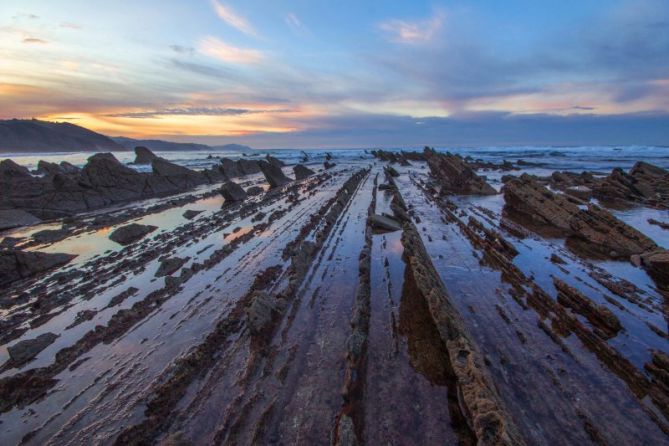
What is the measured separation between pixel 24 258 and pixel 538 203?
1157 inches

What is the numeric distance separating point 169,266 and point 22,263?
6574 mm

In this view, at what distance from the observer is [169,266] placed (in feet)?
41.8

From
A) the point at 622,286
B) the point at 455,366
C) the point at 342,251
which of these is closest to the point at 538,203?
the point at 622,286

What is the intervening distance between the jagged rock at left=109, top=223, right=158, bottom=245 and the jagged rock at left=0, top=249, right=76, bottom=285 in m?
3.13

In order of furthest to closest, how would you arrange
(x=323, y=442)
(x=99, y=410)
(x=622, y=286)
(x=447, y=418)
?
Result: (x=622, y=286), (x=99, y=410), (x=447, y=418), (x=323, y=442)

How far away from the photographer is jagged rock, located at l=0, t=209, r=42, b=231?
72.0 ft

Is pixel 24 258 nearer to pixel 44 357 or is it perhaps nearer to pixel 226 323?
pixel 44 357

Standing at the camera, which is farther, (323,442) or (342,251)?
(342,251)

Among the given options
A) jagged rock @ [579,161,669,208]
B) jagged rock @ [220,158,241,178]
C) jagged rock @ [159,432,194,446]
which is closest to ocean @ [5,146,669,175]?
jagged rock @ [220,158,241,178]

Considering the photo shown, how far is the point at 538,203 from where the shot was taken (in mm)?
21047

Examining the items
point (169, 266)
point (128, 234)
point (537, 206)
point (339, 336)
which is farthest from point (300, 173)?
point (339, 336)

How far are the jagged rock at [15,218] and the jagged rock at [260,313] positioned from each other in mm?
24924

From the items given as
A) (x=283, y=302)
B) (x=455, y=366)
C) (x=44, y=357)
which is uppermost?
(x=455, y=366)

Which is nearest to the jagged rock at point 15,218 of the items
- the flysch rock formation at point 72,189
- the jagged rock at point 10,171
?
the flysch rock formation at point 72,189
